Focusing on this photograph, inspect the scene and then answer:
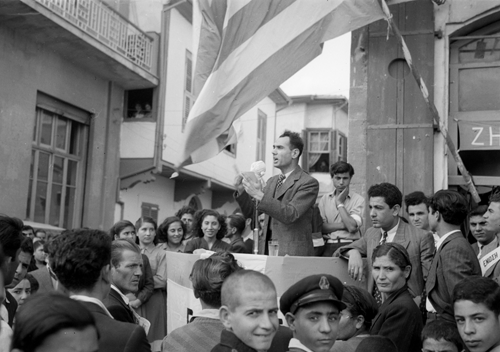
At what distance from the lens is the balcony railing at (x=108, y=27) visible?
40.5ft

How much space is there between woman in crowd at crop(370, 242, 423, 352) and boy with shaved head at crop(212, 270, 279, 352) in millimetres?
1061

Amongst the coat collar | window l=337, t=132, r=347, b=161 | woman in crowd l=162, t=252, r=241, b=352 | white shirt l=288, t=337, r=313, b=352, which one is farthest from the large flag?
window l=337, t=132, r=347, b=161

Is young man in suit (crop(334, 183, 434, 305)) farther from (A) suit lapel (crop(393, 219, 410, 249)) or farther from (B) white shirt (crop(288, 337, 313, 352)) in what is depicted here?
(B) white shirt (crop(288, 337, 313, 352))

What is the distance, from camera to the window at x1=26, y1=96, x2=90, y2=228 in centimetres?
1238

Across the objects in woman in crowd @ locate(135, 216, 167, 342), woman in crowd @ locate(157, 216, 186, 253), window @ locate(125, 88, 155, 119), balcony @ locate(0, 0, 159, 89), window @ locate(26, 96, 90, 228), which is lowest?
woman in crowd @ locate(135, 216, 167, 342)

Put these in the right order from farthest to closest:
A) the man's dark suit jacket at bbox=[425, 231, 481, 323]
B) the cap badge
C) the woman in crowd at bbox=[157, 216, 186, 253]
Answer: the woman in crowd at bbox=[157, 216, 186, 253] < the man's dark suit jacket at bbox=[425, 231, 481, 323] < the cap badge

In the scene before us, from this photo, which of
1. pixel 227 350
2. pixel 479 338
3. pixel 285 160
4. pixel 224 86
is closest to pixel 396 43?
pixel 224 86

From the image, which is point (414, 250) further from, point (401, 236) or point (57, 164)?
point (57, 164)

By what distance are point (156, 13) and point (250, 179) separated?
1170 centimetres

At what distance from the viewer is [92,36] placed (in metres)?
12.7

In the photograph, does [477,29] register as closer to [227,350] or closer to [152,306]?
[152,306]

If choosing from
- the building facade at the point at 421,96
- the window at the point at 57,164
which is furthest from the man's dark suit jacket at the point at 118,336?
the window at the point at 57,164

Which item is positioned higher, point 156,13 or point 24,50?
point 156,13

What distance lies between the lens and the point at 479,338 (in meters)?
3.21
